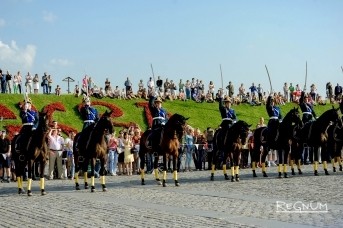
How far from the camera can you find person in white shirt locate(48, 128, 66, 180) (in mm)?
28984

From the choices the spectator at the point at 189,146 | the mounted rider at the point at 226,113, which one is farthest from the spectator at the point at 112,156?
the mounted rider at the point at 226,113

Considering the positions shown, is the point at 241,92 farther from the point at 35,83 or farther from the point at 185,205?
the point at 185,205

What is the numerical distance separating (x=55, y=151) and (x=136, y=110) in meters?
19.3

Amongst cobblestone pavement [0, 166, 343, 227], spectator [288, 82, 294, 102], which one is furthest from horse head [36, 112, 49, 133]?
spectator [288, 82, 294, 102]

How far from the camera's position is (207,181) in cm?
2461

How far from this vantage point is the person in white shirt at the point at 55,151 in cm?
2898

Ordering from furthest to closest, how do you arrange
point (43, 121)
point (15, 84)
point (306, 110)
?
point (15, 84) → point (306, 110) → point (43, 121)

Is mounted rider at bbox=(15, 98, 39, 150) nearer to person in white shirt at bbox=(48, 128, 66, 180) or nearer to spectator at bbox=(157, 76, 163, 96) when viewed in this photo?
person in white shirt at bbox=(48, 128, 66, 180)

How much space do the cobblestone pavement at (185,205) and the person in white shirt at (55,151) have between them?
5.11 metres

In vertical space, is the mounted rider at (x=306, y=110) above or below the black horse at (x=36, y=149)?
above

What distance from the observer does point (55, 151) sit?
2908 cm

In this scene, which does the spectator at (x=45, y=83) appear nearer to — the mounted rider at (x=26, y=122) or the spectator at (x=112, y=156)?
the spectator at (x=112, y=156)

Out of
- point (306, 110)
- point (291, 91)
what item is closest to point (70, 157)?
point (306, 110)

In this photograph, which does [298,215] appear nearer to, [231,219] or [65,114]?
[231,219]
